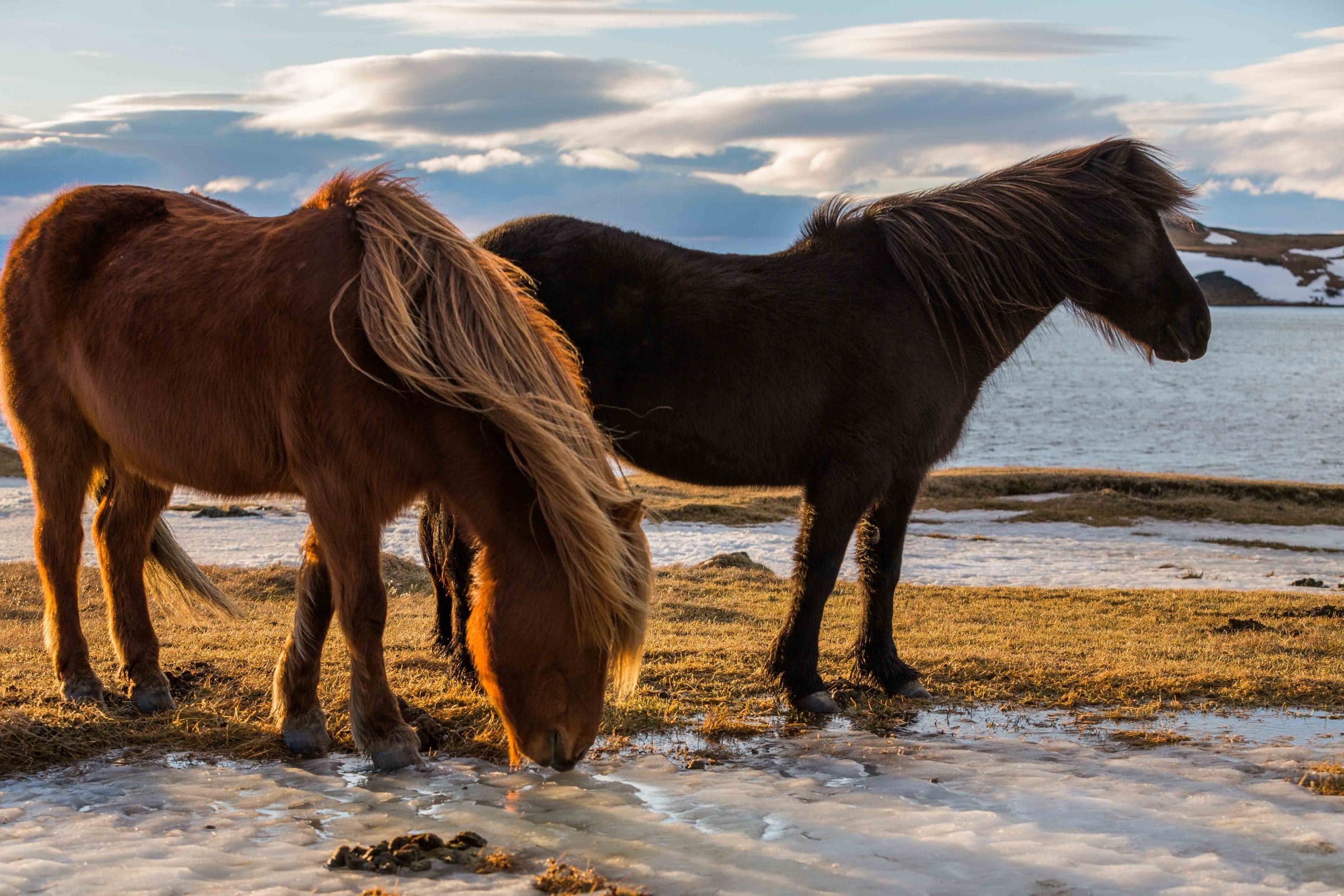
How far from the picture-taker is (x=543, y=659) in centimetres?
355

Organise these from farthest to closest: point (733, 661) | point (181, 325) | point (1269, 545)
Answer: point (1269, 545) → point (733, 661) → point (181, 325)

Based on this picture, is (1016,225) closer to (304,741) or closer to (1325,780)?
(1325,780)

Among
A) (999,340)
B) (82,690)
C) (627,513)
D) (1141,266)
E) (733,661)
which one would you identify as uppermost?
(1141,266)

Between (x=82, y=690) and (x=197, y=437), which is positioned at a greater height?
(x=197, y=437)

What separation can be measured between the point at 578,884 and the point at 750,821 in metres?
0.77

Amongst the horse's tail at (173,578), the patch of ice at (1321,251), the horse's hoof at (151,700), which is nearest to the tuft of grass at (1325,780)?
the horse's hoof at (151,700)

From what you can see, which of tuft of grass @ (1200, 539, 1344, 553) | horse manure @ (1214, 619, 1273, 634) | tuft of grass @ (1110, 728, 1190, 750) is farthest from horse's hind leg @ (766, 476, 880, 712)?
tuft of grass @ (1200, 539, 1344, 553)

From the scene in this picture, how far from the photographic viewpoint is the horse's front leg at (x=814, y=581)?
17.1 feet

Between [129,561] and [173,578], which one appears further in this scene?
[173,578]

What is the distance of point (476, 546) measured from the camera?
3.87 m

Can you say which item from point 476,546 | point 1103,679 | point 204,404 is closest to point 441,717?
point 476,546

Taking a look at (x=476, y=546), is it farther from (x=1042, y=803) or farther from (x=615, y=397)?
(x=1042, y=803)

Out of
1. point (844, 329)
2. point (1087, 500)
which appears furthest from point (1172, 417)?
point (844, 329)

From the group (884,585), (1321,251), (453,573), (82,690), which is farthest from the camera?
(1321,251)
